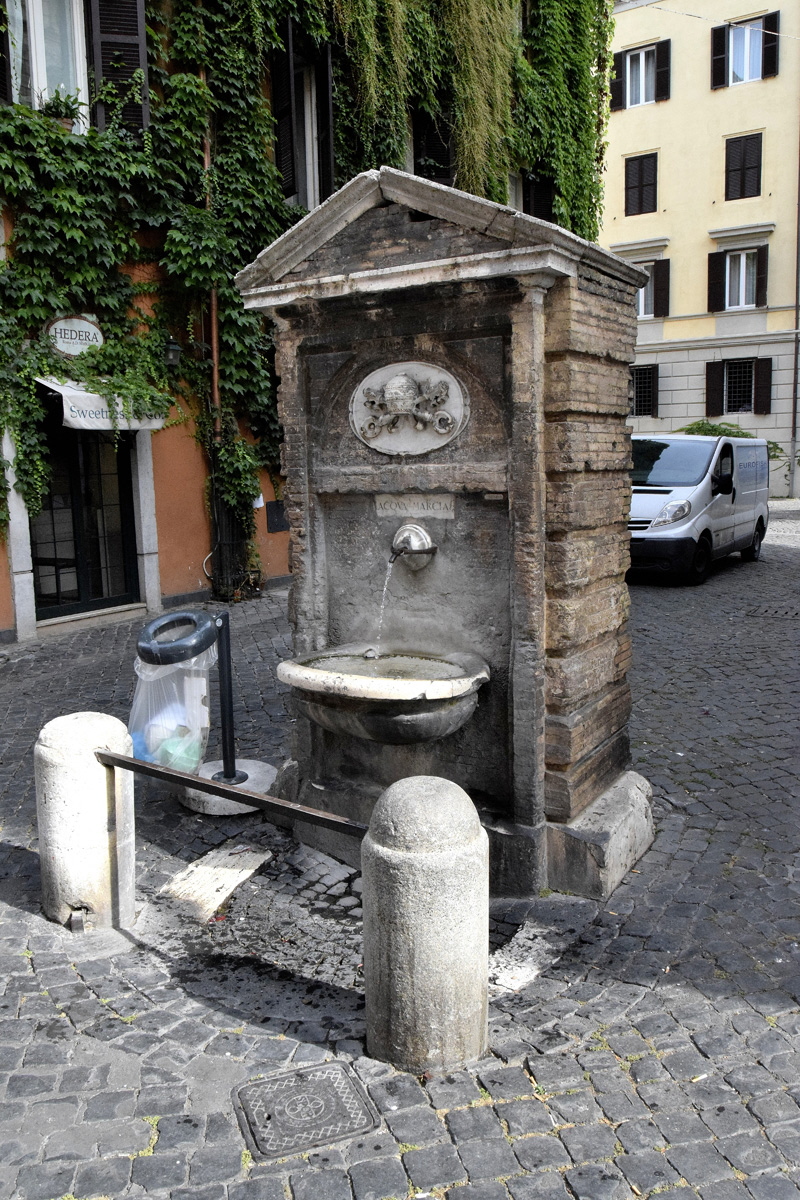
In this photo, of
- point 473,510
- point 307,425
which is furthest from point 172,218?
point 473,510

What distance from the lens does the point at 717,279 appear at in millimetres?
27328

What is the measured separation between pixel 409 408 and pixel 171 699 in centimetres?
251

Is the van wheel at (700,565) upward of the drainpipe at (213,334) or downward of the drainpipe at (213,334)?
downward

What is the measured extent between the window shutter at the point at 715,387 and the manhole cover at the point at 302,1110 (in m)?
27.3

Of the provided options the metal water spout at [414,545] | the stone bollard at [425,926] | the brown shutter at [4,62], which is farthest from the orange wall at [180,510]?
the stone bollard at [425,926]

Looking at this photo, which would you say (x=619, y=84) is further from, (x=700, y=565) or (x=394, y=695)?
(x=394, y=695)

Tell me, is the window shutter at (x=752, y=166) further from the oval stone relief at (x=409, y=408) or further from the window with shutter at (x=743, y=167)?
the oval stone relief at (x=409, y=408)

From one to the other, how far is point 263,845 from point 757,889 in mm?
2464

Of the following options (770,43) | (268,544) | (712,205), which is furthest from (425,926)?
(770,43)

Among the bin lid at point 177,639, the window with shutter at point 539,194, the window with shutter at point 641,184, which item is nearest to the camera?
the bin lid at point 177,639

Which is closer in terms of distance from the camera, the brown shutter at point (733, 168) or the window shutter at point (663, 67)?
the brown shutter at point (733, 168)

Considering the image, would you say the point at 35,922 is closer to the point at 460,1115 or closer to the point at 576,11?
the point at 460,1115

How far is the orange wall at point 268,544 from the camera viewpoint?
13047 millimetres

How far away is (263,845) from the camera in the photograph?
5.04 m
